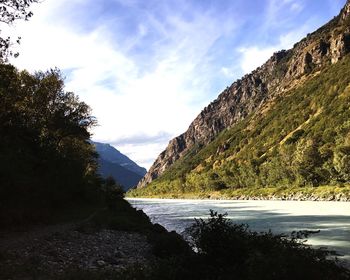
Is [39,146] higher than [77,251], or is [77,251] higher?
[39,146]

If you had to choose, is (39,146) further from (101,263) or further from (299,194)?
(299,194)

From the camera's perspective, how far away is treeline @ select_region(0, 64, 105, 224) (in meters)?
27.8

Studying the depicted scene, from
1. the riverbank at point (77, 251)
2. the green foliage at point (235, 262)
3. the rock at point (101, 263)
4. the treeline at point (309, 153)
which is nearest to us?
the green foliage at point (235, 262)

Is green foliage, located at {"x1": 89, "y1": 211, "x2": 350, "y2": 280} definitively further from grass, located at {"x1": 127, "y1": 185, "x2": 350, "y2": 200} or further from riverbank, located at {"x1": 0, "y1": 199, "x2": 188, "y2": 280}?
grass, located at {"x1": 127, "y1": 185, "x2": 350, "y2": 200}

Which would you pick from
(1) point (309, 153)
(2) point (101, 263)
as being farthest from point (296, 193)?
(2) point (101, 263)

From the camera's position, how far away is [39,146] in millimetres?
39188

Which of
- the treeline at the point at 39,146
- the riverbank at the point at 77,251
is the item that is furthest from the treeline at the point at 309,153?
the riverbank at the point at 77,251

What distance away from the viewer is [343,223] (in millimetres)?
38188

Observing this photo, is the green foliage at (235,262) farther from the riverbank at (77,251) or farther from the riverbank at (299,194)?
the riverbank at (299,194)

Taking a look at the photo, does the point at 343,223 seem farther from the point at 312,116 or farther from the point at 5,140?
the point at 312,116

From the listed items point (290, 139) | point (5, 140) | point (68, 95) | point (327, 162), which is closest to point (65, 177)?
point (5, 140)

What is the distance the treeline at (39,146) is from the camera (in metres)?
27.8

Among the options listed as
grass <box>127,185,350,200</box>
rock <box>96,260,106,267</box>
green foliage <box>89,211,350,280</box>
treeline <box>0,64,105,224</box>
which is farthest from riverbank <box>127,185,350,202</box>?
green foliage <box>89,211,350,280</box>

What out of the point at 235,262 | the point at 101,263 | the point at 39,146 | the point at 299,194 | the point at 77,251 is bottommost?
the point at 101,263
